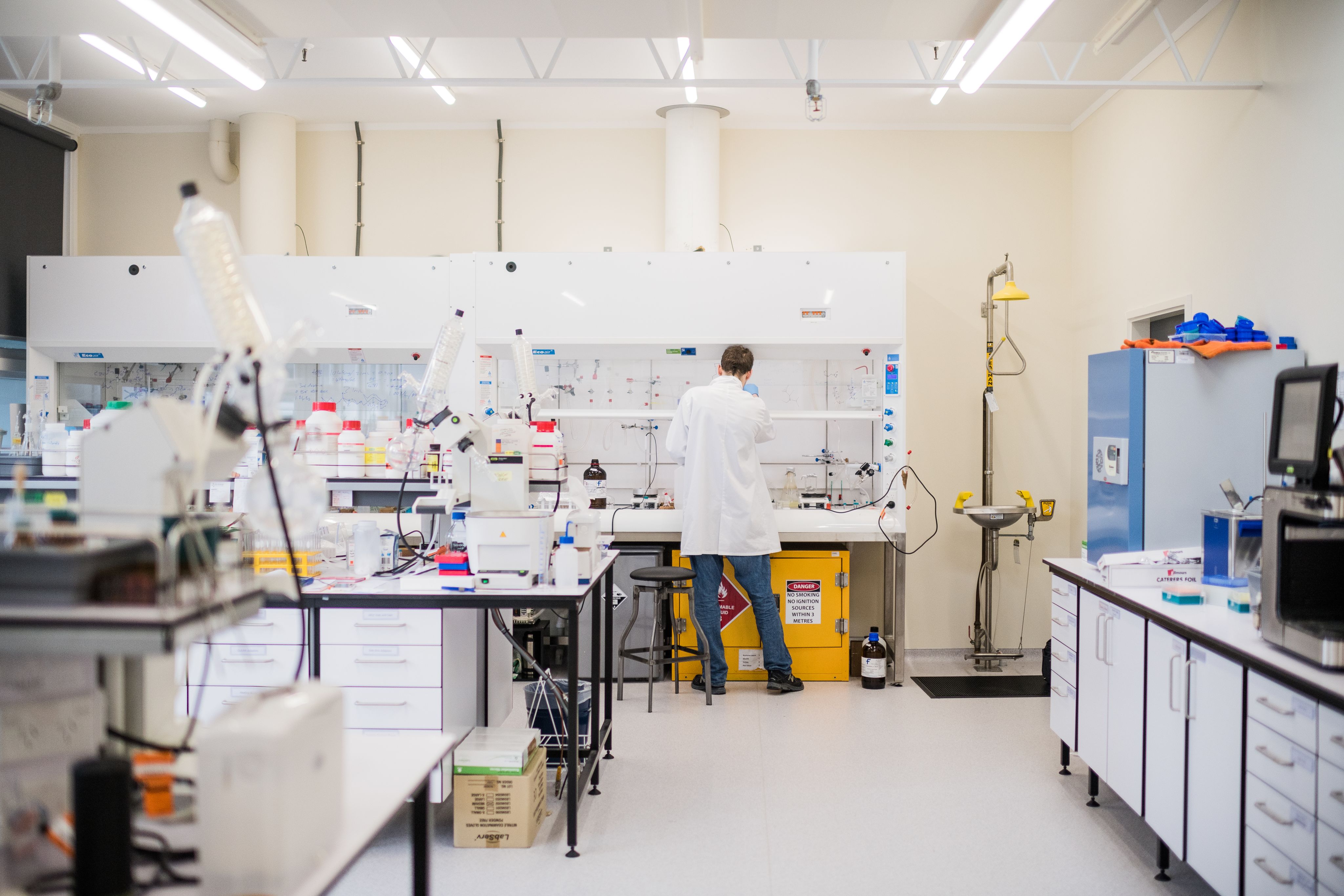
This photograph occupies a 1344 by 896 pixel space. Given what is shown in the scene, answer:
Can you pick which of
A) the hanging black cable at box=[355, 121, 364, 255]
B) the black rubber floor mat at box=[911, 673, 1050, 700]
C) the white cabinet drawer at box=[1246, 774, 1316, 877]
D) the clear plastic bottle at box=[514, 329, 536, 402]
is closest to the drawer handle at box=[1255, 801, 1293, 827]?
the white cabinet drawer at box=[1246, 774, 1316, 877]

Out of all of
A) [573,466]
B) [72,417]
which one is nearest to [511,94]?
[573,466]

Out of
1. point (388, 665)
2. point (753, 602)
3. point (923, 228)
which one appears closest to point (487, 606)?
point (388, 665)

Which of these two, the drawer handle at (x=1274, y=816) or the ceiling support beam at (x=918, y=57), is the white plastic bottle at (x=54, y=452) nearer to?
the ceiling support beam at (x=918, y=57)

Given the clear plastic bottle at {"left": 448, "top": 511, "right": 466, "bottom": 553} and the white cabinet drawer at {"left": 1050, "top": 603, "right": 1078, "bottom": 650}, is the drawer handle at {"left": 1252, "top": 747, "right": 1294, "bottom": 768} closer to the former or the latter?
Result: the white cabinet drawer at {"left": 1050, "top": 603, "right": 1078, "bottom": 650}

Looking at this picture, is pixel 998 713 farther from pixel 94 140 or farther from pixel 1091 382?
pixel 94 140

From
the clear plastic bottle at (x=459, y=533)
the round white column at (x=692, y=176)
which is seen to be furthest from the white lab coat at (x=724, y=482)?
the clear plastic bottle at (x=459, y=533)

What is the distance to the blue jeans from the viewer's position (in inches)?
167

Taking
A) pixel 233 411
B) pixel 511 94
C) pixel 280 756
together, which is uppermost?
pixel 511 94

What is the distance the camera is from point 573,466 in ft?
16.8

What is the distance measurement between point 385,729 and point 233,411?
1646mm

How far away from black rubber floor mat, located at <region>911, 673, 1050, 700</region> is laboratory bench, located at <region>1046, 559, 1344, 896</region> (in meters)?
1.26

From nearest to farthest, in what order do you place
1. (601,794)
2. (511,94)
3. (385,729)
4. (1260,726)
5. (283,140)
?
(1260,726) < (385,729) < (601,794) < (511,94) < (283,140)

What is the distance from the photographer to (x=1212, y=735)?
214cm

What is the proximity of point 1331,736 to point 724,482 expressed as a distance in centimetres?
274
